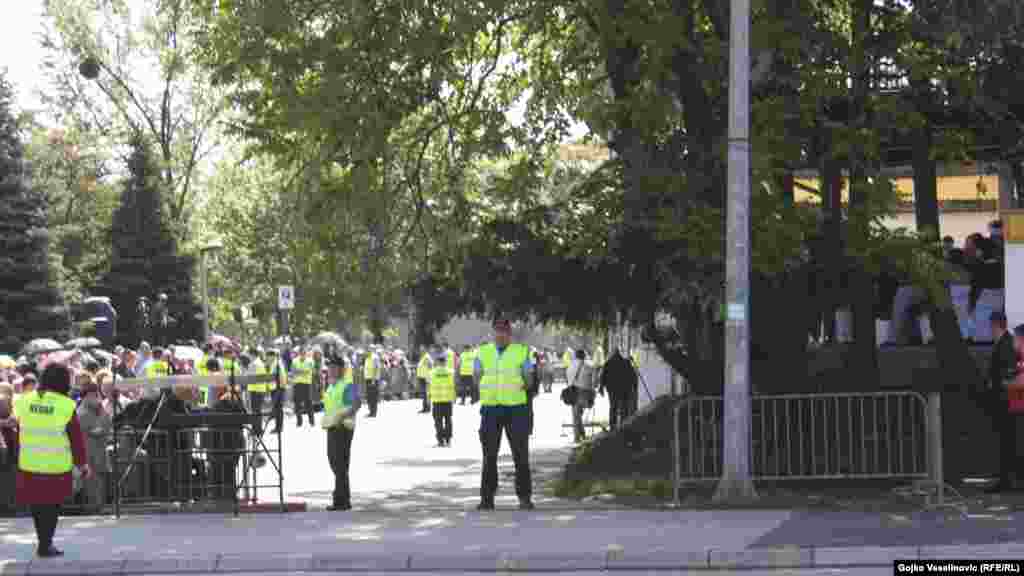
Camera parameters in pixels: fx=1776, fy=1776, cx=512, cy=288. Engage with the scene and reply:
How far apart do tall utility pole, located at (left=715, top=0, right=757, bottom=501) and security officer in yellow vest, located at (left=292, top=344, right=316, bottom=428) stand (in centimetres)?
2235

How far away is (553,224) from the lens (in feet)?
67.3

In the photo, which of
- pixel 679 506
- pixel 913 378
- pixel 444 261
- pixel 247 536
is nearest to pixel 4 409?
pixel 247 536

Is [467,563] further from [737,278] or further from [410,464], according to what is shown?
[410,464]

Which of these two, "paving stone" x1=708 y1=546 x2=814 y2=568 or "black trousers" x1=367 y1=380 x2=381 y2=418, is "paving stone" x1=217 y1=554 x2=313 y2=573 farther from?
"black trousers" x1=367 y1=380 x2=381 y2=418

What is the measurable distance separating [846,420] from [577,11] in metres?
5.57

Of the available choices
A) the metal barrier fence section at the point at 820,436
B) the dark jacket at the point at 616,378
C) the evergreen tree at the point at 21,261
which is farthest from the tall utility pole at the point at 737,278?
the evergreen tree at the point at 21,261

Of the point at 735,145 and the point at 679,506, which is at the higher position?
the point at 735,145

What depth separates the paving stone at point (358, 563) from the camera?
45.6 feet

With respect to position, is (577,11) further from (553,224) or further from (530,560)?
(530,560)

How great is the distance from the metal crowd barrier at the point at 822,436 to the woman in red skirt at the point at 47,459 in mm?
6089

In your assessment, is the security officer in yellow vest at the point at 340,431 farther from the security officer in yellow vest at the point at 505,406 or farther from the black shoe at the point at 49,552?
the black shoe at the point at 49,552

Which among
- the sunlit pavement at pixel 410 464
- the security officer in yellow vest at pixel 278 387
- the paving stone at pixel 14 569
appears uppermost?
the security officer in yellow vest at pixel 278 387

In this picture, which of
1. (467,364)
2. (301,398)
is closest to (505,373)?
(301,398)

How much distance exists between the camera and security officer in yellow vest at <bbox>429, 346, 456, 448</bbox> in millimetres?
30844
